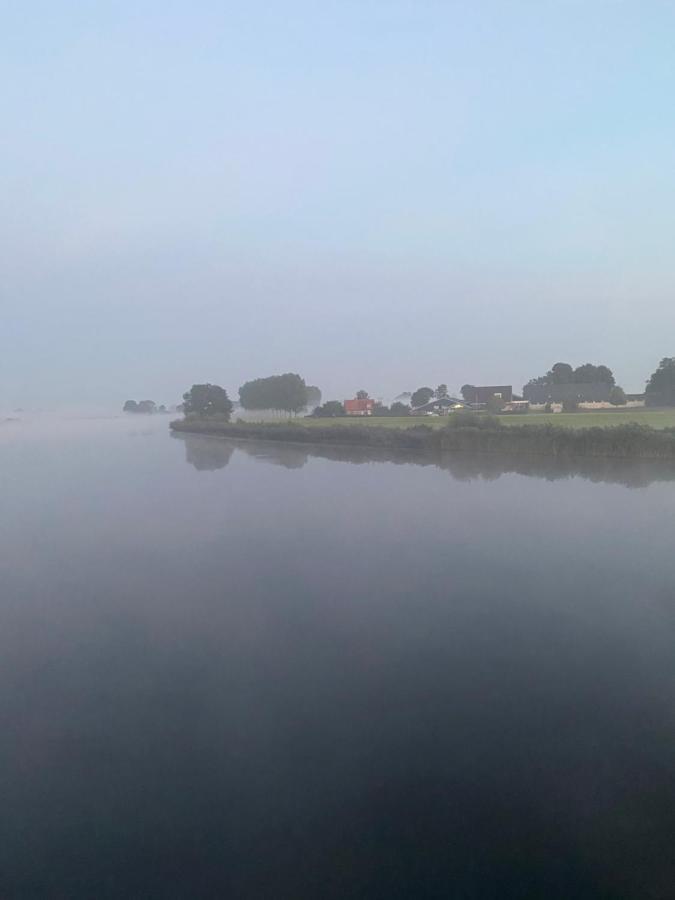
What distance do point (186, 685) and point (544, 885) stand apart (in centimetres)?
328

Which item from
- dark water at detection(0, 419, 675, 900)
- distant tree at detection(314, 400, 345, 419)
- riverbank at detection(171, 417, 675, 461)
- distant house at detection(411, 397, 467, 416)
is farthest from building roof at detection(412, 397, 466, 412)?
dark water at detection(0, 419, 675, 900)

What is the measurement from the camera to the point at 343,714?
5.22 metres

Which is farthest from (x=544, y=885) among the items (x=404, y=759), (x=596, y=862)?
(x=404, y=759)

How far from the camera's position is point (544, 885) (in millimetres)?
3463

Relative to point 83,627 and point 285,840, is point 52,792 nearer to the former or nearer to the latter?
point 285,840

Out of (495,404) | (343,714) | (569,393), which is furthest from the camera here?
(495,404)

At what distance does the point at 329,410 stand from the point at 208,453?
14.1 meters

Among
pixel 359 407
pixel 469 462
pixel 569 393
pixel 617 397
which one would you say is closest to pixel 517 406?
pixel 569 393

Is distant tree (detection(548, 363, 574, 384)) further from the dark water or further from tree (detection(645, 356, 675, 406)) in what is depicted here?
the dark water

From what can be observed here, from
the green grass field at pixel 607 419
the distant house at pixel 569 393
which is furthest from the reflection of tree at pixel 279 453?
the distant house at pixel 569 393

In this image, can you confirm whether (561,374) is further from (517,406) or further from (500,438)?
(500,438)

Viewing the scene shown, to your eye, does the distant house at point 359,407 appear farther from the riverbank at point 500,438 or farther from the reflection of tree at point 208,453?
the riverbank at point 500,438

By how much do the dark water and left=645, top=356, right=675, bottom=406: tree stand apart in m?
14.8

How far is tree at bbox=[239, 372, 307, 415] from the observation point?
40156 mm
